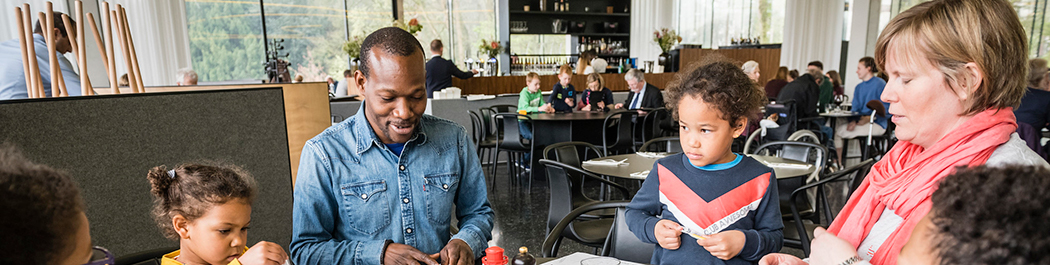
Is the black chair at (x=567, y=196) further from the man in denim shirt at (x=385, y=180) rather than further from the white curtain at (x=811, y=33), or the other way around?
the white curtain at (x=811, y=33)

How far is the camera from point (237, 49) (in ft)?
27.4

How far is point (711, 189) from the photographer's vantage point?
139 cm

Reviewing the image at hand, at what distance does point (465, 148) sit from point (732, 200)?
0.78 meters

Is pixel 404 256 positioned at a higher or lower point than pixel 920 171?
lower

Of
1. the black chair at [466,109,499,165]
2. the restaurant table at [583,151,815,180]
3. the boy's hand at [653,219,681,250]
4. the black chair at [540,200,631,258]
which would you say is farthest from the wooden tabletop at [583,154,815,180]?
the black chair at [466,109,499,165]

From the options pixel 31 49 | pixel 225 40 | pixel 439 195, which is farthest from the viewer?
pixel 225 40

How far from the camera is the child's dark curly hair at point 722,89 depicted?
1.42m

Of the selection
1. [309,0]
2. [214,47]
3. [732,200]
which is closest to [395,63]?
[732,200]

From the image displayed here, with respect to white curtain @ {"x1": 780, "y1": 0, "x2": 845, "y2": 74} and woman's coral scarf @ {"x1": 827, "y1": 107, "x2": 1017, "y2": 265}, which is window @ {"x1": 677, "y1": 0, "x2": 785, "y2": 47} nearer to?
white curtain @ {"x1": 780, "y1": 0, "x2": 845, "y2": 74}

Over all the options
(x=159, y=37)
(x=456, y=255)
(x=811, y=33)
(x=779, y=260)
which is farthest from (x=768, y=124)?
(x=159, y=37)

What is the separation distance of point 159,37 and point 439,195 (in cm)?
691

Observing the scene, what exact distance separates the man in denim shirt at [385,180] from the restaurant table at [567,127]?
3.39 metres

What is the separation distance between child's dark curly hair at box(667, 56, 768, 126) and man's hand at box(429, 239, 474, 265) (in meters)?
0.75

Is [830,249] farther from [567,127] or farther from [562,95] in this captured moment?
[562,95]
